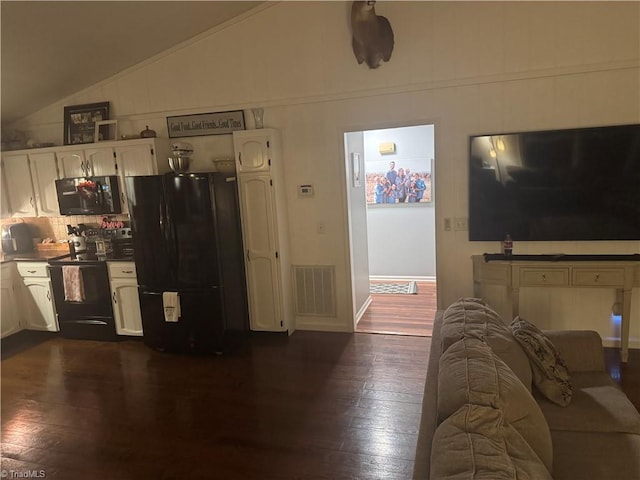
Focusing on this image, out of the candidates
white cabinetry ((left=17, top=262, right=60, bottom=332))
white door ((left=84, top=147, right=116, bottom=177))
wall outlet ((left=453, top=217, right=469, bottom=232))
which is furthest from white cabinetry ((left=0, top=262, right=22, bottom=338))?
A: wall outlet ((left=453, top=217, right=469, bottom=232))

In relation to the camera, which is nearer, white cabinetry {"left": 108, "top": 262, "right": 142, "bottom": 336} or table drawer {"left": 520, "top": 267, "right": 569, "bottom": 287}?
table drawer {"left": 520, "top": 267, "right": 569, "bottom": 287}

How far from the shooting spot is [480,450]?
46.2 inches

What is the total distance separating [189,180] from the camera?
3.78m

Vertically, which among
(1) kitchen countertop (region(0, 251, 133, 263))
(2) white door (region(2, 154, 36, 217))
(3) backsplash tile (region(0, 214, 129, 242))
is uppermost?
(2) white door (region(2, 154, 36, 217))

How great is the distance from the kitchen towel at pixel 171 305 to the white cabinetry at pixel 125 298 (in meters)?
0.51

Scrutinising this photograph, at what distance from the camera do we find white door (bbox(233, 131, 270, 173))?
4062 mm

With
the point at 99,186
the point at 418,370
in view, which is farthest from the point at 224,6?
the point at 418,370

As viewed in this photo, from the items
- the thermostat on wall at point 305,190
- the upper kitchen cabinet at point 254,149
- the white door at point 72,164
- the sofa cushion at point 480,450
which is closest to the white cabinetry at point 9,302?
the white door at point 72,164

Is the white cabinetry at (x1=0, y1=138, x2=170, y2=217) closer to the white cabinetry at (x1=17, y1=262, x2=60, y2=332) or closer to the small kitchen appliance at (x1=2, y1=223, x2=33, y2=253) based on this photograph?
the small kitchen appliance at (x1=2, y1=223, x2=33, y2=253)

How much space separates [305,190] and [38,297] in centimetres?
324

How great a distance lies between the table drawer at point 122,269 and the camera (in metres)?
4.28

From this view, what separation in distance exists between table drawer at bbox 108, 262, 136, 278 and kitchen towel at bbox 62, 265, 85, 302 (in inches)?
13.5

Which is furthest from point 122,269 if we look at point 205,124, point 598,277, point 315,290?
point 598,277

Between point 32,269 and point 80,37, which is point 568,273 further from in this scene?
point 32,269
